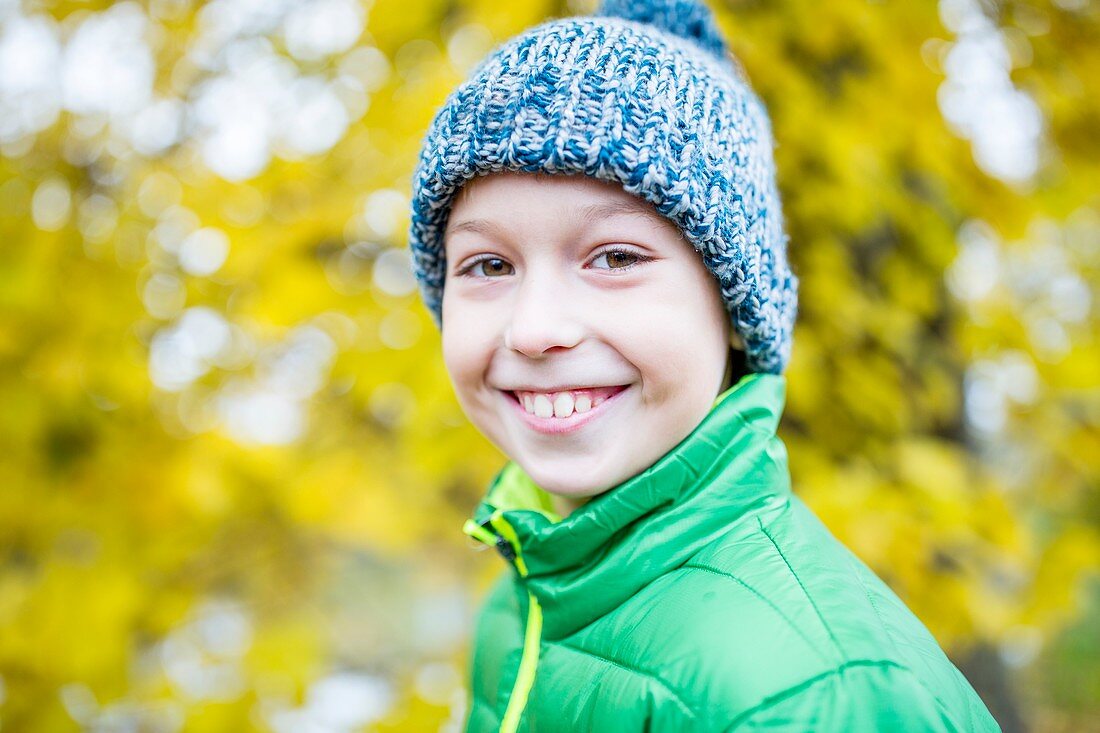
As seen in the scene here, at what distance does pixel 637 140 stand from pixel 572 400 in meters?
0.42

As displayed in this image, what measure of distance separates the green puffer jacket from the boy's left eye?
11.0 inches

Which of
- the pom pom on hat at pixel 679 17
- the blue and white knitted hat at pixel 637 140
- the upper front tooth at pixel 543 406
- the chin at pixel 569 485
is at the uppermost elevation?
the pom pom on hat at pixel 679 17

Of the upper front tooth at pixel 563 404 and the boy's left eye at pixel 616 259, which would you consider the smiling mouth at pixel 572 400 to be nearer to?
the upper front tooth at pixel 563 404

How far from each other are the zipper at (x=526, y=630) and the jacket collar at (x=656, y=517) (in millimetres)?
16

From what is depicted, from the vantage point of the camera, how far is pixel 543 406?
1.42 m

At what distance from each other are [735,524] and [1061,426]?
237 cm

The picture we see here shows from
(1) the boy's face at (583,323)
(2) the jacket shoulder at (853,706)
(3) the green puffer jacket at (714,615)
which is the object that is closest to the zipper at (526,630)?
(3) the green puffer jacket at (714,615)

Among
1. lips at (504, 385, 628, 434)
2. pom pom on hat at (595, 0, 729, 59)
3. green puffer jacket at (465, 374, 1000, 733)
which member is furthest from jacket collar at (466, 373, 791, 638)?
pom pom on hat at (595, 0, 729, 59)

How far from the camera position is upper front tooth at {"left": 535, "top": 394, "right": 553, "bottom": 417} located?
4.65 ft

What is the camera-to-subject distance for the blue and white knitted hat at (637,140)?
1.33 meters

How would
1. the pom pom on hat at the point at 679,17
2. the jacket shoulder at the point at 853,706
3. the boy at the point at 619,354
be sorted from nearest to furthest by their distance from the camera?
1. the jacket shoulder at the point at 853,706
2. the boy at the point at 619,354
3. the pom pom on hat at the point at 679,17

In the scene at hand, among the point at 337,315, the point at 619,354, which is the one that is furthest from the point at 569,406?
the point at 337,315

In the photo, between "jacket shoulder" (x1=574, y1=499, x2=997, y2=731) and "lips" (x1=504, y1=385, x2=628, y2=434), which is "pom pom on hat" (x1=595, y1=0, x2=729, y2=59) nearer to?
"lips" (x1=504, y1=385, x2=628, y2=434)

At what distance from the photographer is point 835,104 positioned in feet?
8.07
